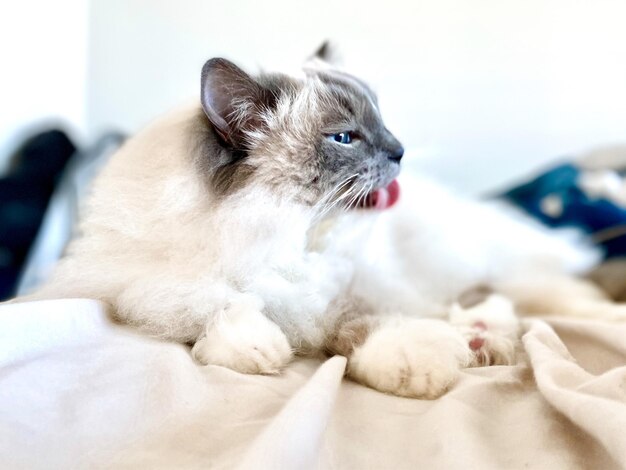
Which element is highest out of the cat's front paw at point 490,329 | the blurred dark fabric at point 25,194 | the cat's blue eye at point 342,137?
the cat's blue eye at point 342,137

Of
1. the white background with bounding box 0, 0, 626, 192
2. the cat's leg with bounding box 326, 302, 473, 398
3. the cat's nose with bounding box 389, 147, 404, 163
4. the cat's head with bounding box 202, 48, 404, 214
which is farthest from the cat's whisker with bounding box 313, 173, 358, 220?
the white background with bounding box 0, 0, 626, 192

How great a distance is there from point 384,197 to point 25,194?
1.25m

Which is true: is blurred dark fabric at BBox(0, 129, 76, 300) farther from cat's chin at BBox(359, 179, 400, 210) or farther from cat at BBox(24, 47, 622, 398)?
cat's chin at BBox(359, 179, 400, 210)

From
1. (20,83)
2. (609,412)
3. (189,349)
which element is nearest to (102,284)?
(189,349)

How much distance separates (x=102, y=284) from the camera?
1056 millimetres

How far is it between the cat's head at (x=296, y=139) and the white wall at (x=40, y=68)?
1.20 metres

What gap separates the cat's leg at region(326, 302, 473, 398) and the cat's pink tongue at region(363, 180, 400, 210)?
28 centimetres

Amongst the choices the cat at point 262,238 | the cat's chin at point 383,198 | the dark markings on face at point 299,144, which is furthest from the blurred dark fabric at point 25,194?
the cat's chin at point 383,198

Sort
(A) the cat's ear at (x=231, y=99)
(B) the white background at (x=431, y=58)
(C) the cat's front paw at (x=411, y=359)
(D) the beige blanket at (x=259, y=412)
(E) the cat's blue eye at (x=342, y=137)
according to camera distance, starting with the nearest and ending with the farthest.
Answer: (D) the beige blanket at (x=259, y=412)
(C) the cat's front paw at (x=411, y=359)
(A) the cat's ear at (x=231, y=99)
(E) the cat's blue eye at (x=342, y=137)
(B) the white background at (x=431, y=58)

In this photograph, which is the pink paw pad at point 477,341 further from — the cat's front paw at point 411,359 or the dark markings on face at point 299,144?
the dark markings on face at point 299,144

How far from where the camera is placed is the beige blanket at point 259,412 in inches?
25.4

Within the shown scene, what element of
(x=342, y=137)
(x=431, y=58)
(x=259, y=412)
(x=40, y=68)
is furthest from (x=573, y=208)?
(x=40, y=68)

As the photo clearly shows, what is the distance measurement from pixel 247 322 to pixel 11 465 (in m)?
0.40

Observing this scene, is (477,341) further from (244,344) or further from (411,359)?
(244,344)
